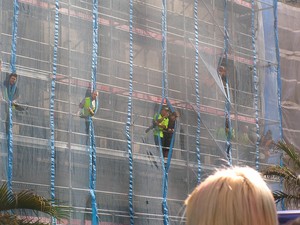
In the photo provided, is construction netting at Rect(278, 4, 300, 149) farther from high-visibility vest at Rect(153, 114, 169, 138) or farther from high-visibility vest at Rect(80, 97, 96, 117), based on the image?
high-visibility vest at Rect(80, 97, 96, 117)

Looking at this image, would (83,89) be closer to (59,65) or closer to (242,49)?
(59,65)

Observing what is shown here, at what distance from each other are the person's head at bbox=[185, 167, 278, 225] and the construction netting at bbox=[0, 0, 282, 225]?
A: 10734mm

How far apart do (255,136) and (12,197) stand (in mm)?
8906

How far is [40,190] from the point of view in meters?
Answer: 13.1

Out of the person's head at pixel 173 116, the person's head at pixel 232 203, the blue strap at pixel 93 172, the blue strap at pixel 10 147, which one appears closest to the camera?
the person's head at pixel 232 203

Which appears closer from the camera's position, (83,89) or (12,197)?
(12,197)

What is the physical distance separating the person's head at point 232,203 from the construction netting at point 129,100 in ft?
35.2

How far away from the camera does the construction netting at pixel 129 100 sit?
13312mm

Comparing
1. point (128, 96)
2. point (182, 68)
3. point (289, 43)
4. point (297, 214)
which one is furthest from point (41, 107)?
point (297, 214)

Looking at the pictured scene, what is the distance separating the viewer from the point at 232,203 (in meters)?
2.14

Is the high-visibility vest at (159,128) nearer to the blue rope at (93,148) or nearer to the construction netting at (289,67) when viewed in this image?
the blue rope at (93,148)

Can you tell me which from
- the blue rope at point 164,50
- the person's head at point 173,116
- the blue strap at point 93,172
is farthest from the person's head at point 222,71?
the blue strap at point 93,172

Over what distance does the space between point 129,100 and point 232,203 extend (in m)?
12.7

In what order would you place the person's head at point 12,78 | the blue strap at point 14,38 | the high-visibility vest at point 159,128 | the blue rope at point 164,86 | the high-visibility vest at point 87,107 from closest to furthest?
1. the person's head at point 12,78
2. the blue strap at point 14,38
3. the high-visibility vest at point 87,107
4. the blue rope at point 164,86
5. the high-visibility vest at point 159,128
